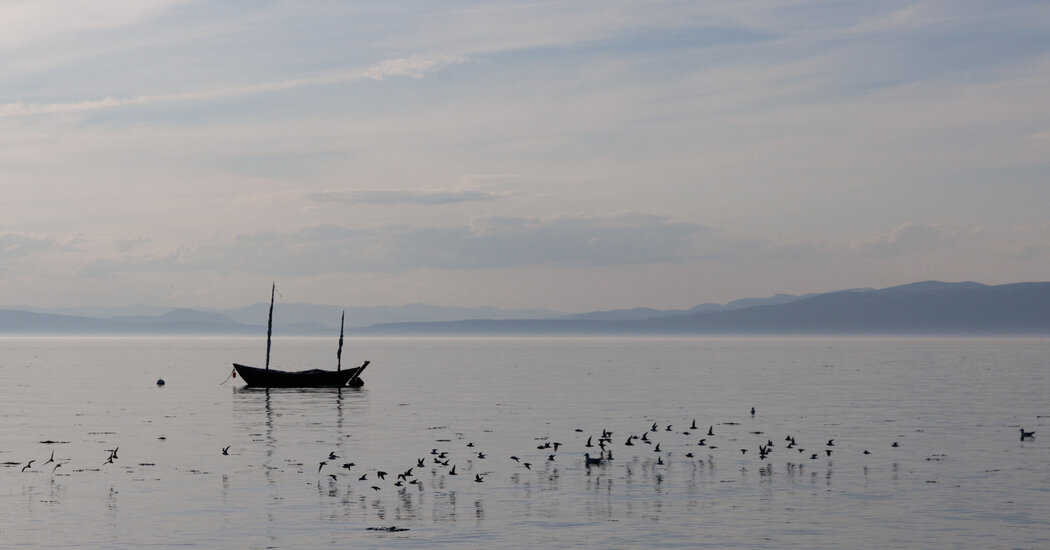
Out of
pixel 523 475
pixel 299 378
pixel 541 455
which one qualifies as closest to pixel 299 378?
pixel 299 378

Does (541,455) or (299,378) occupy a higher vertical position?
(299,378)

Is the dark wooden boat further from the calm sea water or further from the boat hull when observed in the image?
the calm sea water

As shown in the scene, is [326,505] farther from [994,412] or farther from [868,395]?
[868,395]

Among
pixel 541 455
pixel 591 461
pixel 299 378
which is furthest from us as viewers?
pixel 299 378

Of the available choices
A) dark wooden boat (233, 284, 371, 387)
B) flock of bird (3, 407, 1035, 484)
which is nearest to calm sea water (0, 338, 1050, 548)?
flock of bird (3, 407, 1035, 484)

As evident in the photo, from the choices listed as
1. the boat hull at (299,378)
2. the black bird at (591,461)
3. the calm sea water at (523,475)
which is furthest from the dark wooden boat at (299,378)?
the black bird at (591,461)

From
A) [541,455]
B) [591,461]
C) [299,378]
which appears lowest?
[541,455]

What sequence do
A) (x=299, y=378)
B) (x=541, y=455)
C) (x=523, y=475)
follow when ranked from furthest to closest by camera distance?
1. (x=299, y=378)
2. (x=541, y=455)
3. (x=523, y=475)

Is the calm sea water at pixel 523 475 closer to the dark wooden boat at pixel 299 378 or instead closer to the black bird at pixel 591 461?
the black bird at pixel 591 461

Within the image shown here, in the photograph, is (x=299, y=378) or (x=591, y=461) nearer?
(x=591, y=461)

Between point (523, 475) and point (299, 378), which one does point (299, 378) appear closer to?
point (299, 378)

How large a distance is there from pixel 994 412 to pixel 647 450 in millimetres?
32260

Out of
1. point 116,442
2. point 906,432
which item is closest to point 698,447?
point 906,432

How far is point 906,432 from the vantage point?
2315 inches
